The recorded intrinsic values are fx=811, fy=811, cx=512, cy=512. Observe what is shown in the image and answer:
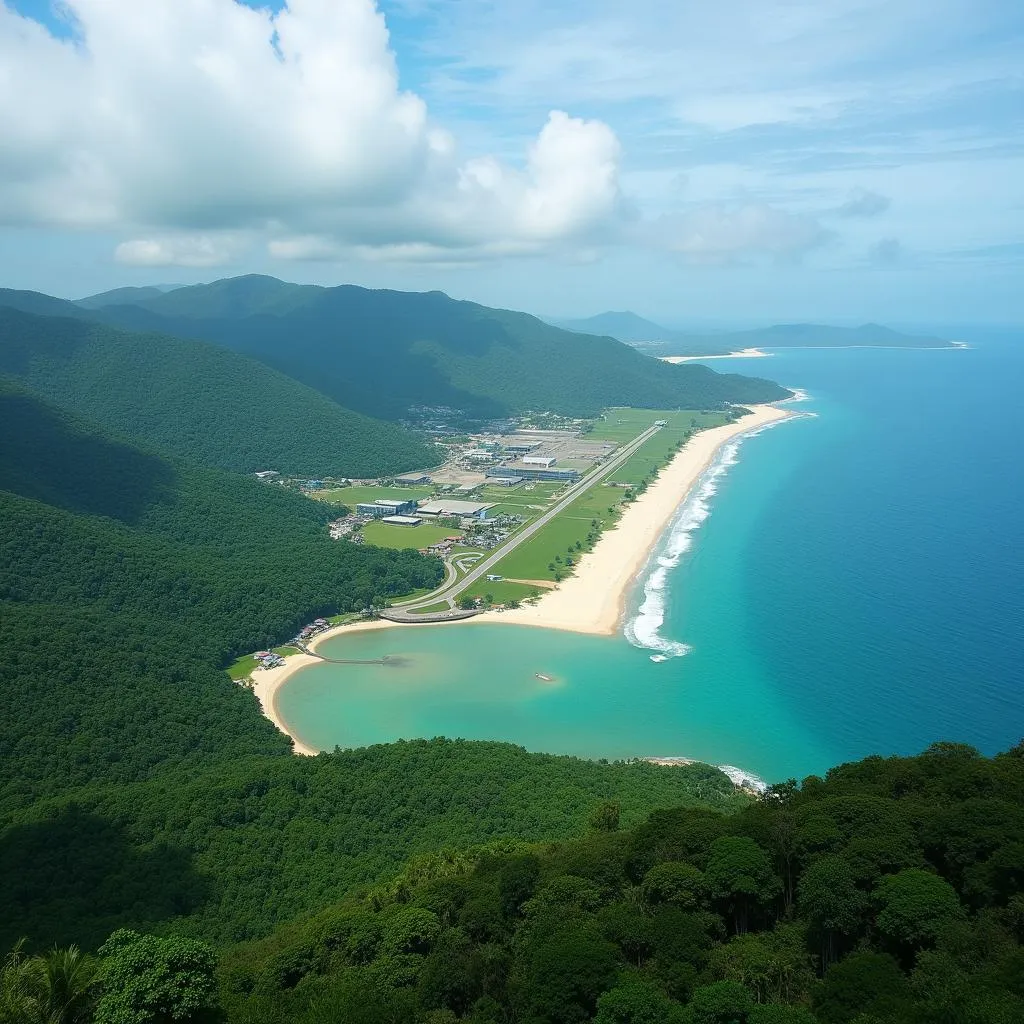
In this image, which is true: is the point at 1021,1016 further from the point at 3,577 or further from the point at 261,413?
the point at 261,413

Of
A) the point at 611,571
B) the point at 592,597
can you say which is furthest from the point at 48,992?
the point at 611,571

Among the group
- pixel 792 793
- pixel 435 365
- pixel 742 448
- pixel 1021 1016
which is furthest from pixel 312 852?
pixel 435 365

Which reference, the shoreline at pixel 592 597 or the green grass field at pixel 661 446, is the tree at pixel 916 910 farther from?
the green grass field at pixel 661 446

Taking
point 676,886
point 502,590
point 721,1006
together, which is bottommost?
point 502,590

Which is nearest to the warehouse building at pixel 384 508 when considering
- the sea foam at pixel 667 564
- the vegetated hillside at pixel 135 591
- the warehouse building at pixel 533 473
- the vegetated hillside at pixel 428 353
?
the vegetated hillside at pixel 135 591

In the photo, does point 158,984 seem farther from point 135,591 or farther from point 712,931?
point 135,591

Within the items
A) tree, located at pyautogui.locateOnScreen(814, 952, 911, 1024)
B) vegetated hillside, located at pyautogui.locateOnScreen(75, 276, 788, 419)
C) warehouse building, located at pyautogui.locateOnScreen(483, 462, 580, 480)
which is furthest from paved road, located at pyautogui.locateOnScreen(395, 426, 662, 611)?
tree, located at pyautogui.locateOnScreen(814, 952, 911, 1024)
